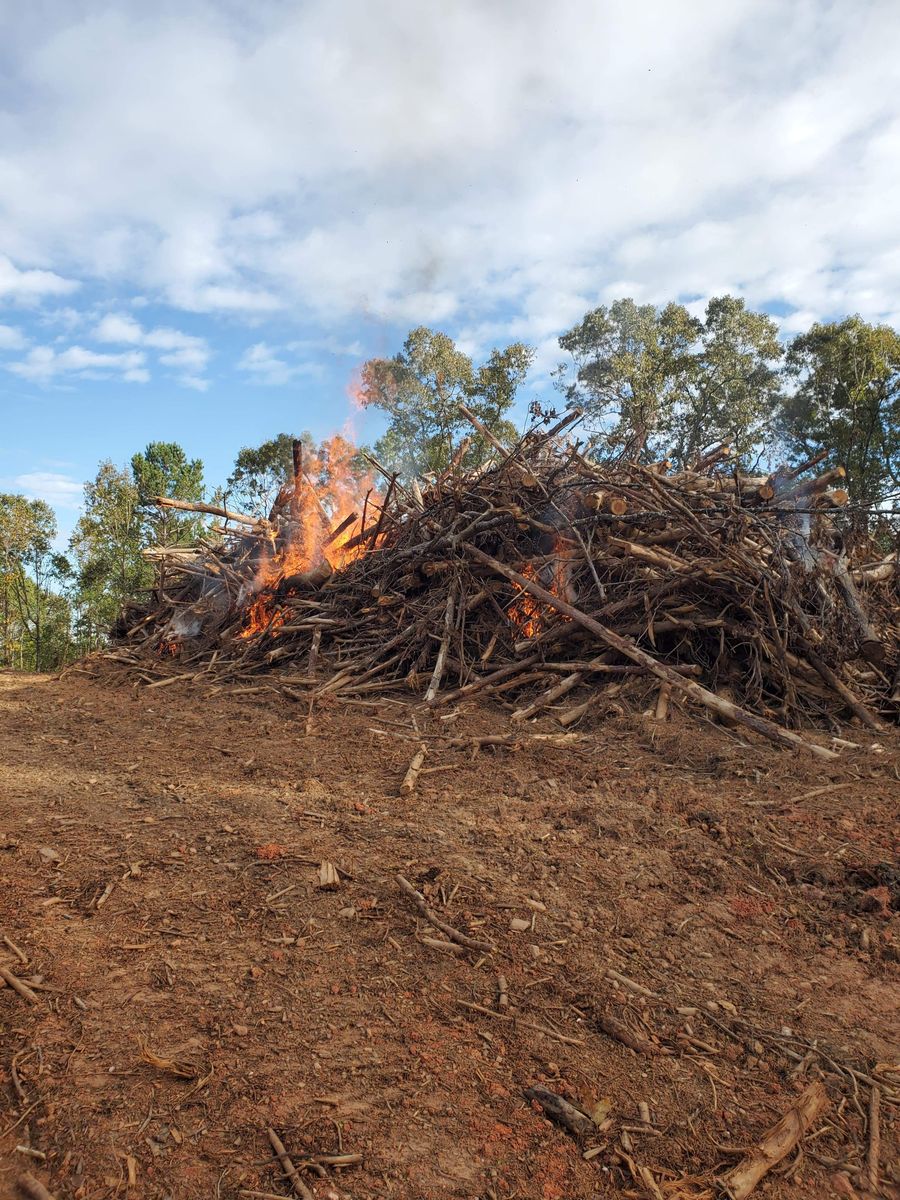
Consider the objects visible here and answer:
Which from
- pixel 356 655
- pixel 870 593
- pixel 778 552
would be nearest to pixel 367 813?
pixel 356 655

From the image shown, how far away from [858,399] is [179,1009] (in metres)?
24.9

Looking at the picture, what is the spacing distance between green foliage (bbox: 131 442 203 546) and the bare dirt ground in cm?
2140

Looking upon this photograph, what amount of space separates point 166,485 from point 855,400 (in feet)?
79.4

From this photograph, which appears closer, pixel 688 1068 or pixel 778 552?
pixel 688 1068

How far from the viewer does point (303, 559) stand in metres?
10.5

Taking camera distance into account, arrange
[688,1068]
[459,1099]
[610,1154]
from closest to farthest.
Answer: [610,1154] < [459,1099] < [688,1068]

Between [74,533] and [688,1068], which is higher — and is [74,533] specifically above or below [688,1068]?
above

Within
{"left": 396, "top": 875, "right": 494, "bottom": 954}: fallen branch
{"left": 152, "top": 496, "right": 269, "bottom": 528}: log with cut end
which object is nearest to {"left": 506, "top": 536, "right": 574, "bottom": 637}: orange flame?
{"left": 152, "top": 496, "right": 269, "bottom": 528}: log with cut end

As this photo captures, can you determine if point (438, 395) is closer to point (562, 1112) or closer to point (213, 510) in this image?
point (213, 510)

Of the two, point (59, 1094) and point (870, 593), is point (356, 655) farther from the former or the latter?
point (59, 1094)

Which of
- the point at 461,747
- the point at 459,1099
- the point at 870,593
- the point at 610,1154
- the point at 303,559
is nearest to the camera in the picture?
the point at 610,1154

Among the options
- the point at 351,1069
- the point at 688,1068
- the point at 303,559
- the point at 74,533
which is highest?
the point at 74,533

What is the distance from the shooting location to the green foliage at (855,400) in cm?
2205

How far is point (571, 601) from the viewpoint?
27.0ft
